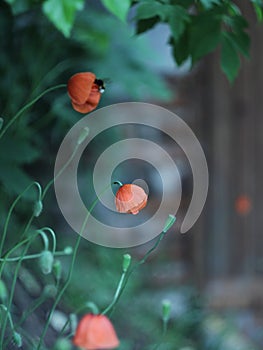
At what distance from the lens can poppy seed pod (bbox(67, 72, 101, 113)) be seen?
2.83 feet

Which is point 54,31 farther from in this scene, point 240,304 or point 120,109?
point 240,304

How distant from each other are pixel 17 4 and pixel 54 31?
732 millimetres

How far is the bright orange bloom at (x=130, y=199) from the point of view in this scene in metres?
0.80

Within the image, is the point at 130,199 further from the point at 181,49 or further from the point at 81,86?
the point at 181,49

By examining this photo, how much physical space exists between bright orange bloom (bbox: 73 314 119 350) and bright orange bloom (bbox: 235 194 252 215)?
2448 mm

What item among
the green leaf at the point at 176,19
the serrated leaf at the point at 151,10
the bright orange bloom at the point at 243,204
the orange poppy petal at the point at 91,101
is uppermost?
the serrated leaf at the point at 151,10

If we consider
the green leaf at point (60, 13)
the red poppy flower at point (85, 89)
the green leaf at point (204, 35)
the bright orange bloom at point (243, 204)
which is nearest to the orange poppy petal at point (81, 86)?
the red poppy flower at point (85, 89)

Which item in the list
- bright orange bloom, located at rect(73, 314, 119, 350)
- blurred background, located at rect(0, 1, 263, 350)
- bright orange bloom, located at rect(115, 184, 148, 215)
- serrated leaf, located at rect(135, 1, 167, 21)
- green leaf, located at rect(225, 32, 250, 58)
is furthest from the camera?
blurred background, located at rect(0, 1, 263, 350)

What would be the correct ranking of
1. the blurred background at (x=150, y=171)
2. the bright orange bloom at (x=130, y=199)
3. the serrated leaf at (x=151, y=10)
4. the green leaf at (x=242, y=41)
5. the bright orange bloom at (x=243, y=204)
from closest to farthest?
1. the bright orange bloom at (x=130, y=199)
2. the serrated leaf at (x=151, y=10)
3. the green leaf at (x=242, y=41)
4. the blurred background at (x=150, y=171)
5. the bright orange bloom at (x=243, y=204)

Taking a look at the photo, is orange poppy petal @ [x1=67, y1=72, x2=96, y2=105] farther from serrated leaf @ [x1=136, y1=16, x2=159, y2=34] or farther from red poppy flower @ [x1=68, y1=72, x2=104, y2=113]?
serrated leaf @ [x1=136, y1=16, x2=159, y2=34]

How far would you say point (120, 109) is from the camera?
2.59 m

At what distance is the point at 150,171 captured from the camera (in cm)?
284

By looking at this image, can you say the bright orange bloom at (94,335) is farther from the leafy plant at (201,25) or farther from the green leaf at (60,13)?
the leafy plant at (201,25)

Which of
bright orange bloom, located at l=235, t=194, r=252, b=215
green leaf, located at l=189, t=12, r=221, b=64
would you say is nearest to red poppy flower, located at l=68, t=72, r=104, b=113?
green leaf, located at l=189, t=12, r=221, b=64
